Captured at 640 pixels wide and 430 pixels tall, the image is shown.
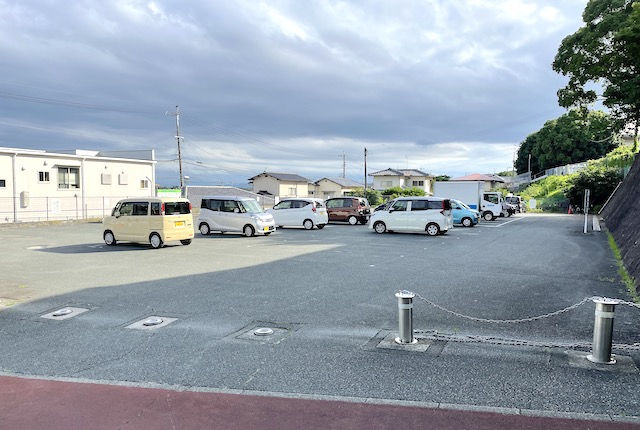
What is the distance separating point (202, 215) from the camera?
1923 cm

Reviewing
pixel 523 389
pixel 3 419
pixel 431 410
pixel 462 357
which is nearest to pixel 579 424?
pixel 523 389

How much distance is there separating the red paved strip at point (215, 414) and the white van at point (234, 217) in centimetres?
1404

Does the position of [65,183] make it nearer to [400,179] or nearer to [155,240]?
[155,240]

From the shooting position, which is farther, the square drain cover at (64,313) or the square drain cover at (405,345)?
the square drain cover at (64,313)

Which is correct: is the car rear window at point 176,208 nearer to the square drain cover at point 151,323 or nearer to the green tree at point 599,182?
the square drain cover at point 151,323

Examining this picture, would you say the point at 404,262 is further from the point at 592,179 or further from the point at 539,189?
the point at 539,189

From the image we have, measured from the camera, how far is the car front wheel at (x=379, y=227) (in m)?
19.8

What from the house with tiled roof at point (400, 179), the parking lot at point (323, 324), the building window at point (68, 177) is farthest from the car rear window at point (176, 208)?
the house with tiled roof at point (400, 179)

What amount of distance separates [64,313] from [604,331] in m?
7.22

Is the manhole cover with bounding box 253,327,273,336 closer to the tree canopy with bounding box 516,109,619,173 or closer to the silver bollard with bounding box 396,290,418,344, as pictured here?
the silver bollard with bounding box 396,290,418,344

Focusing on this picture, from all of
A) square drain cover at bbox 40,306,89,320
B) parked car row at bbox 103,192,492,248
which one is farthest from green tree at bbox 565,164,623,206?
square drain cover at bbox 40,306,89,320

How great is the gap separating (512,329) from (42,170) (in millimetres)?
29115

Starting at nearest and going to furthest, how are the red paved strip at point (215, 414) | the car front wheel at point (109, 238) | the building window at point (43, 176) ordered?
the red paved strip at point (215, 414)
the car front wheel at point (109, 238)
the building window at point (43, 176)

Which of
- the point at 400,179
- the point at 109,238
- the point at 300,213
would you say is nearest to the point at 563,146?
the point at 400,179
